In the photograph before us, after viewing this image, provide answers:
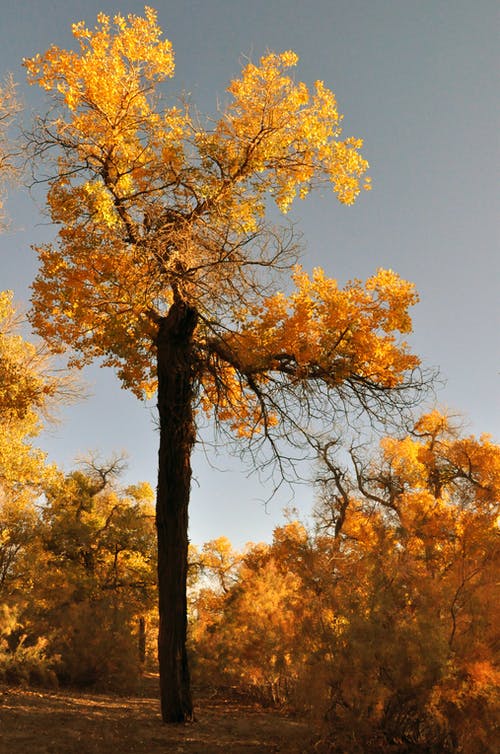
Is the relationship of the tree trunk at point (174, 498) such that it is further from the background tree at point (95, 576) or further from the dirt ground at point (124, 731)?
the background tree at point (95, 576)

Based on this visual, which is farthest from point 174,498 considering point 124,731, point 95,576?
A: point 95,576

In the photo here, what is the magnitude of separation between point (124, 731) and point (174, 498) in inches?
121

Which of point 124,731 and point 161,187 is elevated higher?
point 161,187

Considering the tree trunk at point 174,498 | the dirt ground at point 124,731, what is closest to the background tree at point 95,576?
the dirt ground at point 124,731

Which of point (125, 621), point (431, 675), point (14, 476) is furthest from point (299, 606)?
point (14, 476)

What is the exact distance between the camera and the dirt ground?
6.42 metres

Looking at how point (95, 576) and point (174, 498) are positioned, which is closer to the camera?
point (174, 498)

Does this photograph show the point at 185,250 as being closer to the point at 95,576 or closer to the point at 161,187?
the point at 161,187

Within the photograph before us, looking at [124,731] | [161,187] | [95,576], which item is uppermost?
[161,187]

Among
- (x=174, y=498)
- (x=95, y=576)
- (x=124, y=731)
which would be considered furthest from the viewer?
(x=95, y=576)

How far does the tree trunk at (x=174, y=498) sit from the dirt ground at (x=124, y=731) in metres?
0.53

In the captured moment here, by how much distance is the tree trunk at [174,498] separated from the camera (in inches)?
328

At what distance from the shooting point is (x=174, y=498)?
884 cm

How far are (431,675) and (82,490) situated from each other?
21.6 meters
